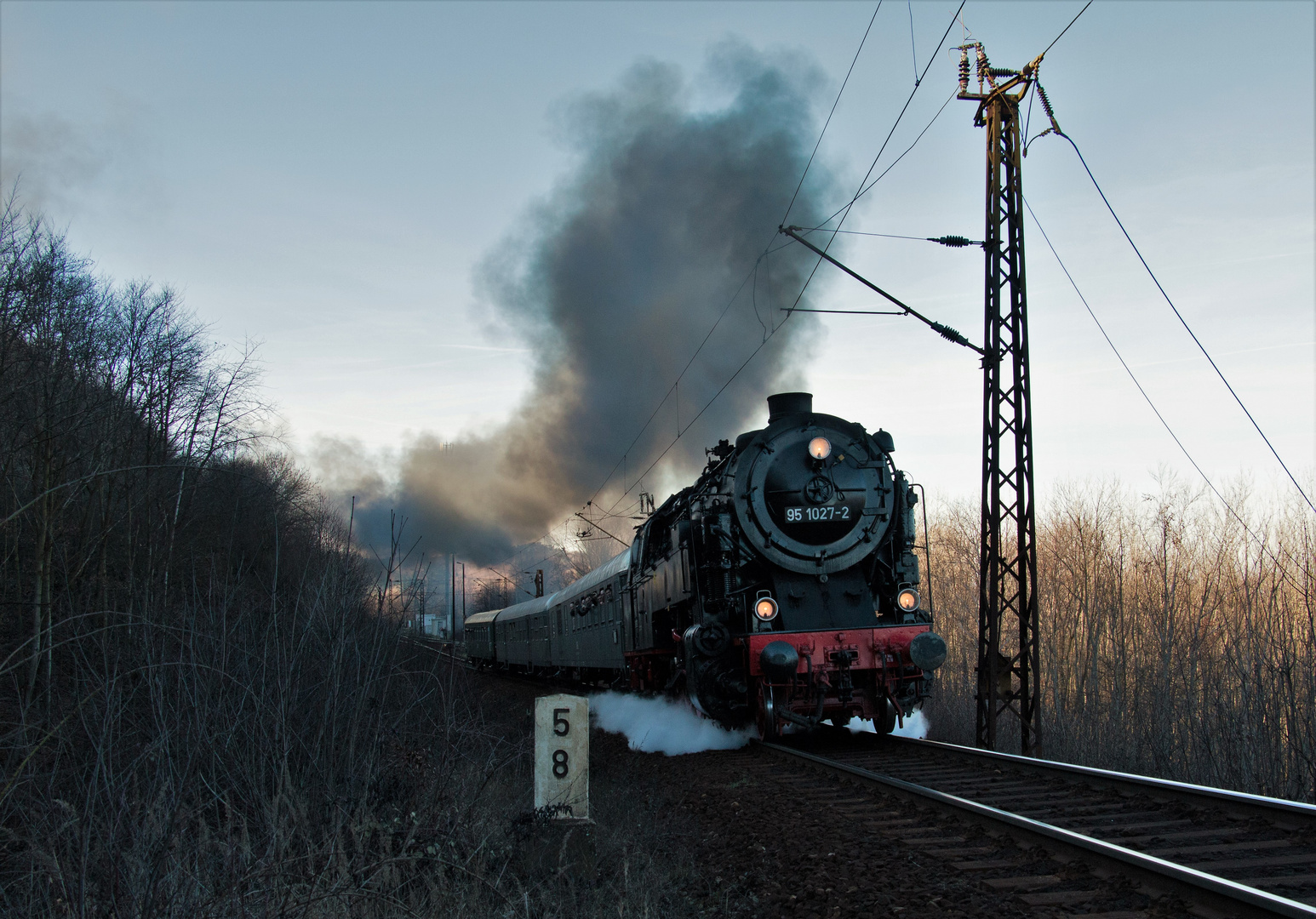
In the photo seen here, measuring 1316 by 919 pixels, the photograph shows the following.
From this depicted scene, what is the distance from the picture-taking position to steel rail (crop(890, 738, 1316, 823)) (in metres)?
4.99

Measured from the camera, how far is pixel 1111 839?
5.01m

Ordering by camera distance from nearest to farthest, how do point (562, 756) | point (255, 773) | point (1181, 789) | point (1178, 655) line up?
1. point (255, 773)
2. point (1181, 789)
3. point (562, 756)
4. point (1178, 655)

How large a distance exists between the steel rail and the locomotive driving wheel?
1.99 meters

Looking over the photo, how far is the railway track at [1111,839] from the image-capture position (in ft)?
13.0

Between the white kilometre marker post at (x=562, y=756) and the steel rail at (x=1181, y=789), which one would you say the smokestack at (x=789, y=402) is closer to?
the steel rail at (x=1181, y=789)

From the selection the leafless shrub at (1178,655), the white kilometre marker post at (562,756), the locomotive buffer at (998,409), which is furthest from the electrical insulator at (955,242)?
the white kilometre marker post at (562,756)

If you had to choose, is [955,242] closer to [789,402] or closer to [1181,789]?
[789,402]

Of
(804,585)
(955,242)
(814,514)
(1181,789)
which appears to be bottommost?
(1181,789)

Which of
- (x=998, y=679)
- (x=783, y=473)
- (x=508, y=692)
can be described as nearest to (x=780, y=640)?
(x=783, y=473)

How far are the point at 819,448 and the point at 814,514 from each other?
2.45 feet

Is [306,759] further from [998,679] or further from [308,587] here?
[998,679]

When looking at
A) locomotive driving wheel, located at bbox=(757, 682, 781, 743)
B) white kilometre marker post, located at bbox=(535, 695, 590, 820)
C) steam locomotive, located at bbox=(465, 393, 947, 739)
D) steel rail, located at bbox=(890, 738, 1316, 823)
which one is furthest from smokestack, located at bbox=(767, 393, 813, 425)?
white kilometre marker post, located at bbox=(535, 695, 590, 820)

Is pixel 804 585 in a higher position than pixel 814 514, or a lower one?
lower

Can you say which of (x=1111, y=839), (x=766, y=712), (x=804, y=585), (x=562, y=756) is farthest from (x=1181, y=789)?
(x=804, y=585)
